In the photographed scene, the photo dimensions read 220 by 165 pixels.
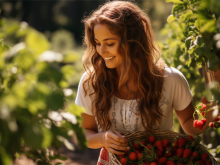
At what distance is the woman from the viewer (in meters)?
1.47

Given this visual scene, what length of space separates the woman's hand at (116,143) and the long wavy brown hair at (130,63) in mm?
223

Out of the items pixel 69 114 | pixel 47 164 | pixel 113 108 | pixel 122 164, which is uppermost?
pixel 69 114

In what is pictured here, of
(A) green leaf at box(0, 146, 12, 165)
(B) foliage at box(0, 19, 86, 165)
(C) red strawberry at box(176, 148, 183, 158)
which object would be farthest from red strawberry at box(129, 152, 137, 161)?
(A) green leaf at box(0, 146, 12, 165)

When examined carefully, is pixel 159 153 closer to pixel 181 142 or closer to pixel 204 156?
pixel 181 142

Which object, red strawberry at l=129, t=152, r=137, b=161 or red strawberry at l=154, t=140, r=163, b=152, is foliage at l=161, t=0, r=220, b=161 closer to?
red strawberry at l=154, t=140, r=163, b=152

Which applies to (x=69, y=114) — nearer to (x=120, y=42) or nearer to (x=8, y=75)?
(x=8, y=75)

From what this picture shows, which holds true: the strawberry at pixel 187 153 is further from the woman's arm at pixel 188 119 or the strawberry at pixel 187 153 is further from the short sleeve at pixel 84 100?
the short sleeve at pixel 84 100

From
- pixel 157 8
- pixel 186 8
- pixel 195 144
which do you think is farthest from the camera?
pixel 157 8

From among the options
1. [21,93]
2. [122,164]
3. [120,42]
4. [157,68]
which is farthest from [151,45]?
[21,93]

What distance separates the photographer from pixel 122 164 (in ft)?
4.30

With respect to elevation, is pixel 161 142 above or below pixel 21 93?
below

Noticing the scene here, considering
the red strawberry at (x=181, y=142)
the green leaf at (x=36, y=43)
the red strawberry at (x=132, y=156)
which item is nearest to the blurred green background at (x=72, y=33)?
the green leaf at (x=36, y=43)

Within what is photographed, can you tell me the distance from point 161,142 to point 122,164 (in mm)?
Answer: 279

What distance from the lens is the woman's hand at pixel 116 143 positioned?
132 cm
